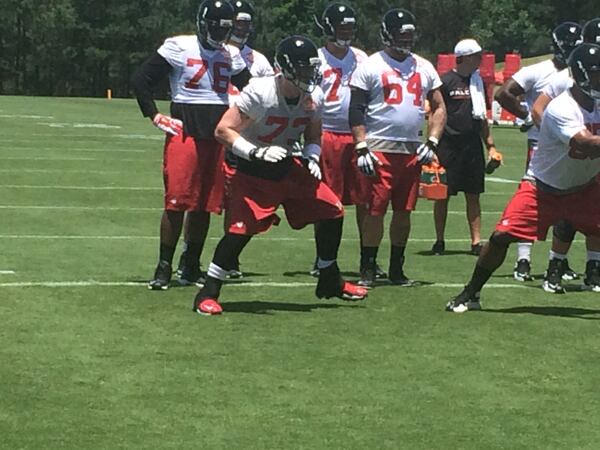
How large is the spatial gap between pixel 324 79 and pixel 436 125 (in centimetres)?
107

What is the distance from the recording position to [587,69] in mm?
9008

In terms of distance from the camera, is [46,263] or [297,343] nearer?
[297,343]

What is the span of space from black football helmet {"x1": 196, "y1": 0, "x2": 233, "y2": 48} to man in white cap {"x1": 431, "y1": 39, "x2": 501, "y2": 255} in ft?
11.7

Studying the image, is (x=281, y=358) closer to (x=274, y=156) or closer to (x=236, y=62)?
(x=274, y=156)

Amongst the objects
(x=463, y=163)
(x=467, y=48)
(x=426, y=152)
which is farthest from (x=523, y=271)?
(x=467, y=48)

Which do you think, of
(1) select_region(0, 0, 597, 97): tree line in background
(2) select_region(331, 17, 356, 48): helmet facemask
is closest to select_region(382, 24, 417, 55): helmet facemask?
(2) select_region(331, 17, 356, 48): helmet facemask

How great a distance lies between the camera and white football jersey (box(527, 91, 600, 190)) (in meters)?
9.12

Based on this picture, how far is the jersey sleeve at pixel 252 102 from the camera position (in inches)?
364

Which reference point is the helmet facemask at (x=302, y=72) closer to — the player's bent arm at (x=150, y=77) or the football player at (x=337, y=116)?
the player's bent arm at (x=150, y=77)

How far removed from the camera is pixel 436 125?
35.8 feet

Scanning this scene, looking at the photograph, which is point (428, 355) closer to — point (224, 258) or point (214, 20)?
point (224, 258)

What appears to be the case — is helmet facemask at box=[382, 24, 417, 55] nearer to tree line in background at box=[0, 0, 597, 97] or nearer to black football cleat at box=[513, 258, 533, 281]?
black football cleat at box=[513, 258, 533, 281]

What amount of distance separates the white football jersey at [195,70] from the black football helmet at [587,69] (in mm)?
2656

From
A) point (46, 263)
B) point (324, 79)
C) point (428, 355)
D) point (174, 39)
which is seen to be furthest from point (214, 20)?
point (428, 355)
